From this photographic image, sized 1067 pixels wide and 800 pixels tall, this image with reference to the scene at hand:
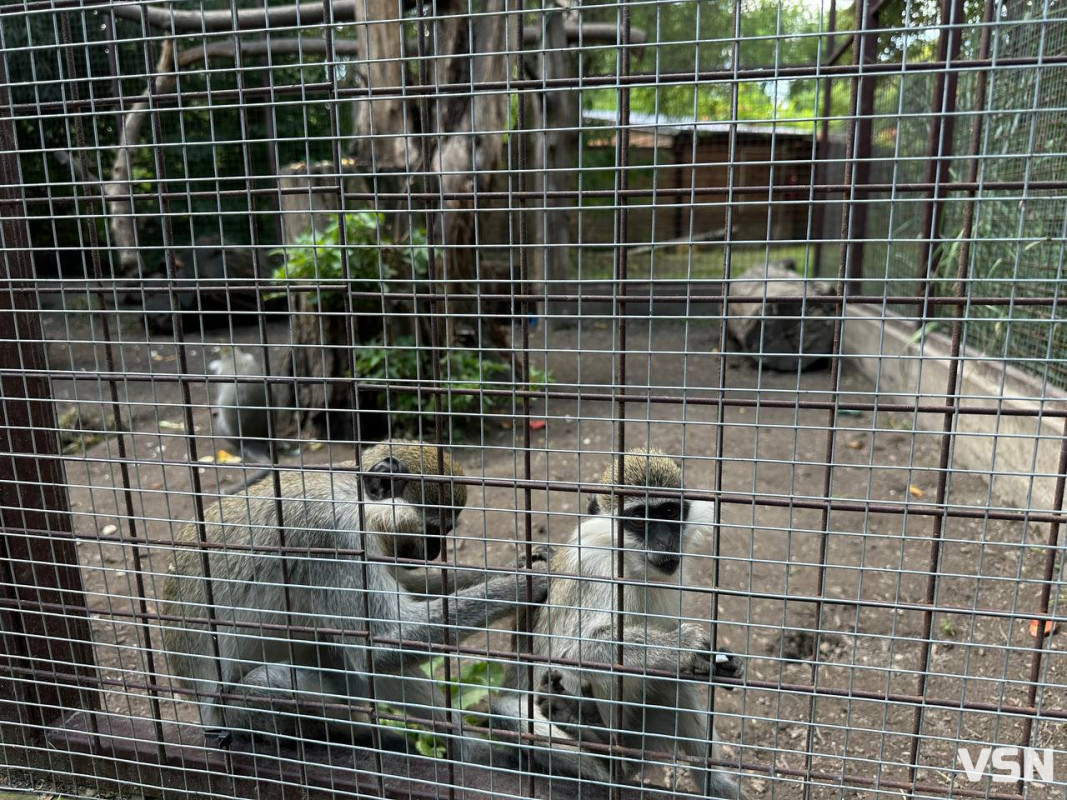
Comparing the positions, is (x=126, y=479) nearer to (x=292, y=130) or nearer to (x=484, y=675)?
(x=484, y=675)

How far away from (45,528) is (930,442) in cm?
690


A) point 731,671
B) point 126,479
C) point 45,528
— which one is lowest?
point 731,671

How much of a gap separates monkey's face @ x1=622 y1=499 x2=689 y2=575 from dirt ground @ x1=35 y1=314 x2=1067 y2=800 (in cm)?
32

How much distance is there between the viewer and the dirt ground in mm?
2070

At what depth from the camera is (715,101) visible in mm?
16297

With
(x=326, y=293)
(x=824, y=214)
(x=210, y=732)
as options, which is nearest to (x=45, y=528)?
(x=210, y=732)

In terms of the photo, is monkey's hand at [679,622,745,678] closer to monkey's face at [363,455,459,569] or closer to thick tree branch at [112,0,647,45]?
monkey's face at [363,455,459,569]

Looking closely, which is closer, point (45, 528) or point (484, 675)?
point (45, 528)

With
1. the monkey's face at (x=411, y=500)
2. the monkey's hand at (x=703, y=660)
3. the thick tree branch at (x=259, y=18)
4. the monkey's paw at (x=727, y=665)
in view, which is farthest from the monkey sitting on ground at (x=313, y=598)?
the thick tree branch at (x=259, y=18)

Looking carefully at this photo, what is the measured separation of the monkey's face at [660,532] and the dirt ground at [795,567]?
319mm

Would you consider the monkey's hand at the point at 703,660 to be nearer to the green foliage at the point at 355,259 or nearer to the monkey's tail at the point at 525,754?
the monkey's tail at the point at 525,754

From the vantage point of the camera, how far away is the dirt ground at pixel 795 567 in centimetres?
207

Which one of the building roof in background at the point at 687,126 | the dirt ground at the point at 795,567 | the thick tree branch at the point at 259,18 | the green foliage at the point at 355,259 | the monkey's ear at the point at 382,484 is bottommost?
the dirt ground at the point at 795,567

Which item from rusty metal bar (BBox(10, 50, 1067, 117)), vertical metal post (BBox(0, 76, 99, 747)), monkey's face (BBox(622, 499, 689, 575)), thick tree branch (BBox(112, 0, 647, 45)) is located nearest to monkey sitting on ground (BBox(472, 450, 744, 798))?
monkey's face (BBox(622, 499, 689, 575))
